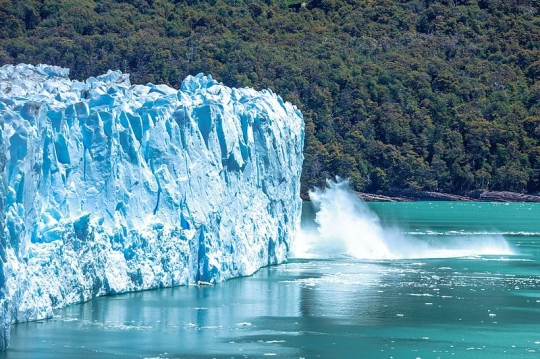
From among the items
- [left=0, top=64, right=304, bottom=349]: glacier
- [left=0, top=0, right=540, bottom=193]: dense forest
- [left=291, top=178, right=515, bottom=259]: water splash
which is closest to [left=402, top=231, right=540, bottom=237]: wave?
[left=291, top=178, right=515, bottom=259]: water splash

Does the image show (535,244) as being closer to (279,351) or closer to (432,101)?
(279,351)

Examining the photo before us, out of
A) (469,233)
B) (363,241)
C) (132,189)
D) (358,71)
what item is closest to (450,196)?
(358,71)

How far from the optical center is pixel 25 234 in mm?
19844

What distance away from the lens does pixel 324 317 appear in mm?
24391

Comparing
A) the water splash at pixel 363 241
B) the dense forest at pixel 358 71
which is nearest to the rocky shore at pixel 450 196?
the dense forest at pixel 358 71

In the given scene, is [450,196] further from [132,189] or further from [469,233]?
[132,189]

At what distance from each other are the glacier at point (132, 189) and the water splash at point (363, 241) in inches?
191

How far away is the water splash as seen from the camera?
37.9 metres

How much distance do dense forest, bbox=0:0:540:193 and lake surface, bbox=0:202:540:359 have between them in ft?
126

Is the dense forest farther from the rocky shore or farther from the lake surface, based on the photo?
the lake surface

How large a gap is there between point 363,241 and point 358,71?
134 feet

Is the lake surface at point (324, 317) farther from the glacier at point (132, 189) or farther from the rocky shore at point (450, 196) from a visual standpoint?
the rocky shore at point (450, 196)

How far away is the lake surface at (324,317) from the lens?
20797 millimetres

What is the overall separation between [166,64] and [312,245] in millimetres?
36668
